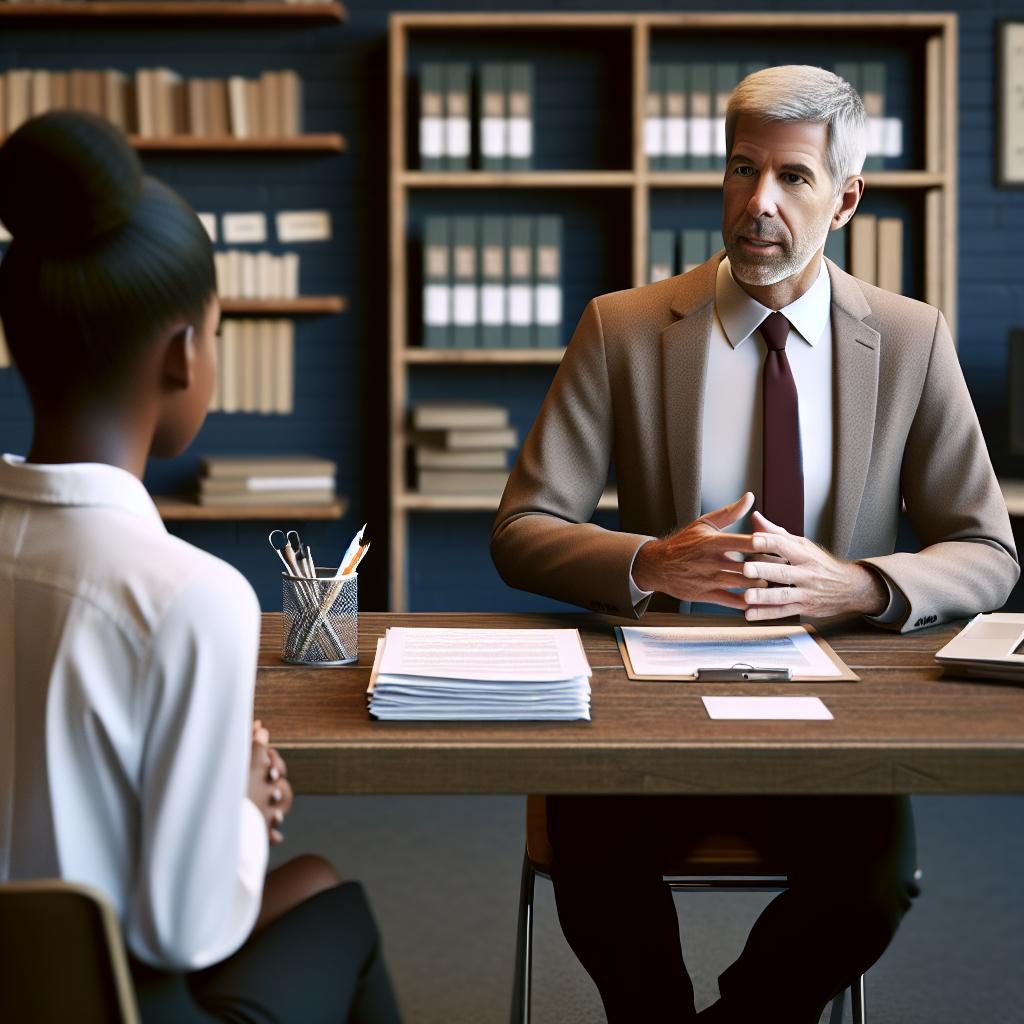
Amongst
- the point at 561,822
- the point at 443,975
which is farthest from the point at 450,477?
the point at 561,822

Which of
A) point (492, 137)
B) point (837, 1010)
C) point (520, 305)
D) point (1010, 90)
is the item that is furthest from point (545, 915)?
point (1010, 90)

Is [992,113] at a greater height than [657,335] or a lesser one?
greater

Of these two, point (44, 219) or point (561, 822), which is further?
point (561, 822)

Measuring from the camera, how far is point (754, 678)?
1425 mm

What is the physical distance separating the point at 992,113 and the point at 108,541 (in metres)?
3.86

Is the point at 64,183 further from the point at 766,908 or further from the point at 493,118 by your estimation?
the point at 493,118

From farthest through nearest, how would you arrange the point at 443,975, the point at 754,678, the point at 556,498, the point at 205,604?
the point at 443,975, the point at 556,498, the point at 754,678, the point at 205,604

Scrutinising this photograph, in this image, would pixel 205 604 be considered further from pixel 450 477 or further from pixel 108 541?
pixel 450 477

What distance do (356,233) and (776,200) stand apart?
2471 mm

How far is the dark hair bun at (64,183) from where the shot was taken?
938 mm

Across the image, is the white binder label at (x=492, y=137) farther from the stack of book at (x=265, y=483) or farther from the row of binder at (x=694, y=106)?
the stack of book at (x=265, y=483)

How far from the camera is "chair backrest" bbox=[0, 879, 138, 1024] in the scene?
0.82m

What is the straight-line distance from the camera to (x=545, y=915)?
2.67m

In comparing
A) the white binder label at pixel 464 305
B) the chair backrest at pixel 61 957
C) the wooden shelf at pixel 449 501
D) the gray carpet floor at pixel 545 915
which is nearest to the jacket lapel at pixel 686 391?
the gray carpet floor at pixel 545 915
